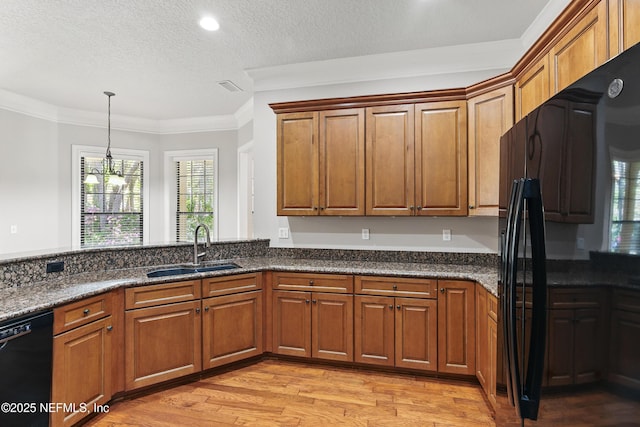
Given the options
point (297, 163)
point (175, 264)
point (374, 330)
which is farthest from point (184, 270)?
point (374, 330)

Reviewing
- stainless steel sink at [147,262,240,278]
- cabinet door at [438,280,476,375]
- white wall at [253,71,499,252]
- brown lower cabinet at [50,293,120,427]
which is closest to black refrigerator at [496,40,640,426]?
cabinet door at [438,280,476,375]

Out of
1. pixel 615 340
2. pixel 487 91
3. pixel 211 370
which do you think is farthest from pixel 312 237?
pixel 615 340

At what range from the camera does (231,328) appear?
288cm

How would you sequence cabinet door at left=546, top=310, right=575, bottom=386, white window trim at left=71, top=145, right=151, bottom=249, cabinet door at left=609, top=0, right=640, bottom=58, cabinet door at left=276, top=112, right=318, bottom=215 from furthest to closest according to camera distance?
1. white window trim at left=71, top=145, right=151, bottom=249
2. cabinet door at left=276, top=112, right=318, bottom=215
3. cabinet door at left=609, top=0, right=640, bottom=58
4. cabinet door at left=546, top=310, right=575, bottom=386

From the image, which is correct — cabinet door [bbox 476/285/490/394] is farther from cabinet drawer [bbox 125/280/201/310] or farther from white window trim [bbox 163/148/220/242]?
white window trim [bbox 163/148/220/242]

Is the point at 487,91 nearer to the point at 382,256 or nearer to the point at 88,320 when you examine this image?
the point at 382,256

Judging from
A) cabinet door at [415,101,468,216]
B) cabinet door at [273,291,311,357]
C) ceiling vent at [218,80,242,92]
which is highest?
ceiling vent at [218,80,242,92]

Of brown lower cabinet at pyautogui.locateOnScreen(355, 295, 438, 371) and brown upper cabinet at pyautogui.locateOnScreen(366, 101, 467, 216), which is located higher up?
brown upper cabinet at pyautogui.locateOnScreen(366, 101, 467, 216)

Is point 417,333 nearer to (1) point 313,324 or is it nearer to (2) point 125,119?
(1) point 313,324

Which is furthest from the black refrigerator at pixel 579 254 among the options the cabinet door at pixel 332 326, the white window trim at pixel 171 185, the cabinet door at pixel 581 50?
the white window trim at pixel 171 185

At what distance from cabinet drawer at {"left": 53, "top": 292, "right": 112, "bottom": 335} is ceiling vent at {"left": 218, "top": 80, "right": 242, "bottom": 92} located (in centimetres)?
280

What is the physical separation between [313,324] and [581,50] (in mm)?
2657

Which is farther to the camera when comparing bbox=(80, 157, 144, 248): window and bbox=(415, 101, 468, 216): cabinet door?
bbox=(80, 157, 144, 248): window

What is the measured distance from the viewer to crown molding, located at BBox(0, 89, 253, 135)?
4.46 meters
